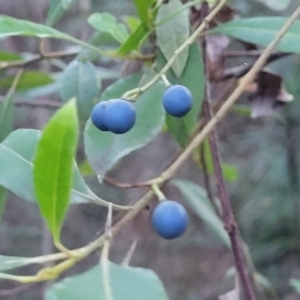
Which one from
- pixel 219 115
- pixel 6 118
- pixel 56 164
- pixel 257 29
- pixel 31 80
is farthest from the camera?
pixel 31 80

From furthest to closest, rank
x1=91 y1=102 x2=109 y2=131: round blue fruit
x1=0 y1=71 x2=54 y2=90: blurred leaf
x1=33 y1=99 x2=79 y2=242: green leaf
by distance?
x1=0 y1=71 x2=54 y2=90: blurred leaf < x1=91 y1=102 x2=109 y2=131: round blue fruit < x1=33 y1=99 x2=79 y2=242: green leaf

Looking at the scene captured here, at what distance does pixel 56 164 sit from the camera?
307mm

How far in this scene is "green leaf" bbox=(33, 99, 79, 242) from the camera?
0.91ft

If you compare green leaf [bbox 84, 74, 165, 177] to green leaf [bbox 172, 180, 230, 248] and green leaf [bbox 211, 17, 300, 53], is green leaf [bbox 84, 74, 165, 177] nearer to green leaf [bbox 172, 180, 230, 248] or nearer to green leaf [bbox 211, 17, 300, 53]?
green leaf [bbox 211, 17, 300, 53]

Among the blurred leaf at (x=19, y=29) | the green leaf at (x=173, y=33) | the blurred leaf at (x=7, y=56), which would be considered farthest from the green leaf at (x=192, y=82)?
the blurred leaf at (x=7, y=56)

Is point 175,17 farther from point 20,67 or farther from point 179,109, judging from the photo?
point 20,67

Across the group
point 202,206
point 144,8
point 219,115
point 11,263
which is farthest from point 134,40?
point 202,206

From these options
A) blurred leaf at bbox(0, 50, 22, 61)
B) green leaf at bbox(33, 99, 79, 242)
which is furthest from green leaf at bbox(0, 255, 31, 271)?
blurred leaf at bbox(0, 50, 22, 61)

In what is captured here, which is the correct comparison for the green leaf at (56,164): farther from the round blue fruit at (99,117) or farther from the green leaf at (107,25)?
the green leaf at (107,25)

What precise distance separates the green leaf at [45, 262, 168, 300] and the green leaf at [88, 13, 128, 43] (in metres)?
0.27

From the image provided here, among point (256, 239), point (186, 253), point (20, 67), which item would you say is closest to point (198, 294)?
point (186, 253)

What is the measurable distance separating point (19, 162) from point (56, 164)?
0.30 ft

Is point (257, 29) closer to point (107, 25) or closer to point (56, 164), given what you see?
point (107, 25)

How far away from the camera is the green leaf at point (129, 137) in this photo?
434 mm
